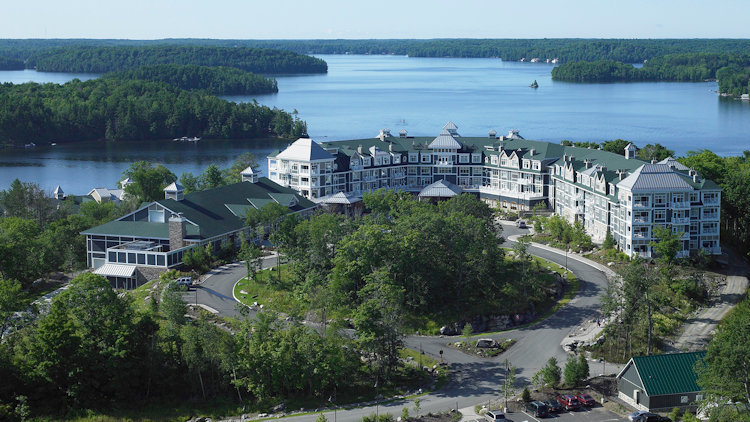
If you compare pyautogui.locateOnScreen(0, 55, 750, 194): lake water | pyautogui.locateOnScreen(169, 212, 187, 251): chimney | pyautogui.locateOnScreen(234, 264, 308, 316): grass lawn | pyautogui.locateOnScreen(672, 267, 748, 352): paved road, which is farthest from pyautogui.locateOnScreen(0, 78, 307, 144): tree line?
pyautogui.locateOnScreen(672, 267, 748, 352): paved road

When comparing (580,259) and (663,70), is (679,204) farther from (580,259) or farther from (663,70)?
(663,70)

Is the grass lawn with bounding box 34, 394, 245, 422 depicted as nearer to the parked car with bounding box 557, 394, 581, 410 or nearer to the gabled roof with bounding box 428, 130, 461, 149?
the parked car with bounding box 557, 394, 581, 410

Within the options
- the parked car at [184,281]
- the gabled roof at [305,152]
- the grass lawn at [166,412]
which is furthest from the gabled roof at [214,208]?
the grass lawn at [166,412]

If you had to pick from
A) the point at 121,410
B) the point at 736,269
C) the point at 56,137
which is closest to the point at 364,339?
the point at 121,410

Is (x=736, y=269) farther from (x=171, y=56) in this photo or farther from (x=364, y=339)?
(x=171, y=56)

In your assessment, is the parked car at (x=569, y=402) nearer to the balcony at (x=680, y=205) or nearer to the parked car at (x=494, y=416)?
the parked car at (x=494, y=416)
